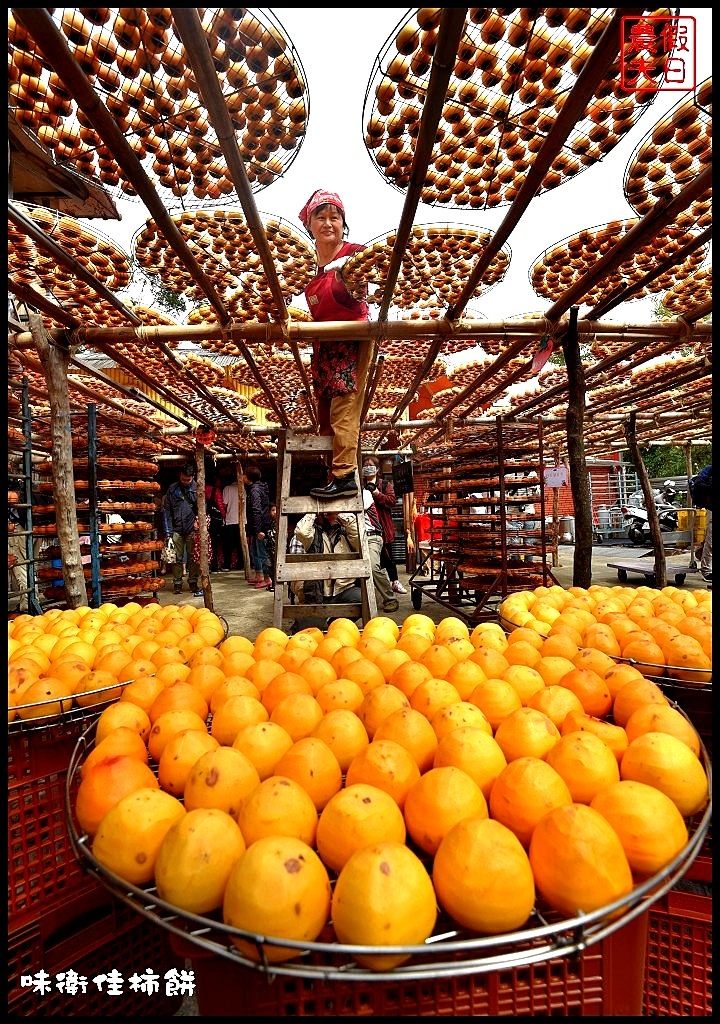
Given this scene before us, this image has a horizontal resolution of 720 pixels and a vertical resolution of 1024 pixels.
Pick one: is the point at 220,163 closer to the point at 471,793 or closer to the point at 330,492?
the point at 330,492

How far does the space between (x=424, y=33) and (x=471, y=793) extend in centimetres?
310

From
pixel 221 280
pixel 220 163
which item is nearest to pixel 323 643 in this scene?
pixel 220 163

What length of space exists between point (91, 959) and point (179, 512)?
9.24 meters

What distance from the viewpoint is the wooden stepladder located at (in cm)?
401

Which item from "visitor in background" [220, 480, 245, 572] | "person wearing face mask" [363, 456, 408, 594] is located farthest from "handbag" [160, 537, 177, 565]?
"person wearing face mask" [363, 456, 408, 594]

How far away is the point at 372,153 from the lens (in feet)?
9.11

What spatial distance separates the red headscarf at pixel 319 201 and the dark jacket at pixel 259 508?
739 cm

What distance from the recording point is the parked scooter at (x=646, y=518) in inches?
585

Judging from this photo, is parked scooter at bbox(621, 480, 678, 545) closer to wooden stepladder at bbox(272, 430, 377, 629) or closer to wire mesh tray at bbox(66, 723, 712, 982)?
wooden stepladder at bbox(272, 430, 377, 629)

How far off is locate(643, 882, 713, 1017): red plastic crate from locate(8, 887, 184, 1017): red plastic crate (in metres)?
1.57

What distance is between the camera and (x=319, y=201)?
13.0 ft

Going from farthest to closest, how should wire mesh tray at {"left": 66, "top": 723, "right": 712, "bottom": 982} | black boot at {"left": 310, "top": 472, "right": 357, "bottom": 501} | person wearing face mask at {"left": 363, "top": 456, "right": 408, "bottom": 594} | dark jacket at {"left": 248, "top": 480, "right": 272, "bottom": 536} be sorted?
1. dark jacket at {"left": 248, "top": 480, "right": 272, "bottom": 536}
2. person wearing face mask at {"left": 363, "top": 456, "right": 408, "bottom": 594}
3. black boot at {"left": 310, "top": 472, "right": 357, "bottom": 501}
4. wire mesh tray at {"left": 66, "top": 723, "right": 712, "bottom": 982}

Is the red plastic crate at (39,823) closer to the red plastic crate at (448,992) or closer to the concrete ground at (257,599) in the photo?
the red plastic crate at (448,992)

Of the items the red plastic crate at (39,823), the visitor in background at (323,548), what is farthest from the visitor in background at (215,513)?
the red plastic crate at (39,823)
